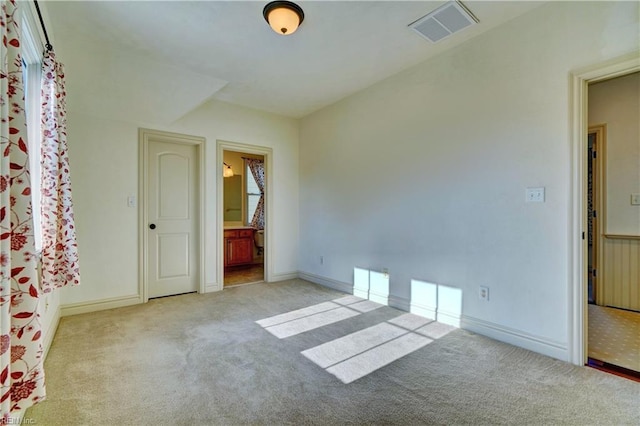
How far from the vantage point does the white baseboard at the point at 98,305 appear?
321cm

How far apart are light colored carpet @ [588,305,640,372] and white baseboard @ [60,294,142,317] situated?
4.56m

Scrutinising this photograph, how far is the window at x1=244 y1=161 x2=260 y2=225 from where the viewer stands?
6.51 metres

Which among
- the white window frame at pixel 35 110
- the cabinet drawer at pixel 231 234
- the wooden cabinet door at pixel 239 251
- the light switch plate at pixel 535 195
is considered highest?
the white window frame at pixel 35 110

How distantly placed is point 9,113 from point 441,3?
272 centimetres

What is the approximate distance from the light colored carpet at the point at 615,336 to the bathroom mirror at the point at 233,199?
228 inches

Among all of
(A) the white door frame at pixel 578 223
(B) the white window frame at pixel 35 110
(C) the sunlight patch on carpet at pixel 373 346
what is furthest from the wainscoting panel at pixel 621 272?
(B) the white window frame at pixel 35 110

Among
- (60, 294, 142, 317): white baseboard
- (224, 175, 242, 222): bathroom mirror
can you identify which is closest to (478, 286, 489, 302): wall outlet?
(60, 294, 142, 317): white baseboard

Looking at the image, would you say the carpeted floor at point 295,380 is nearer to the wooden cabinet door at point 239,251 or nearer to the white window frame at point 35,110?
the white window frame at point 35,110

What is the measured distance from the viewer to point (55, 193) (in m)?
2.01

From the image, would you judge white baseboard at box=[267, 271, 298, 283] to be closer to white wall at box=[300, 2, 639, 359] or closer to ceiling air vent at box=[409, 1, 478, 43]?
white wall at box=[300, 2, 639, 359]

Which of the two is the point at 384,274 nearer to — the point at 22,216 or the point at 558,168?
the point at 558,168

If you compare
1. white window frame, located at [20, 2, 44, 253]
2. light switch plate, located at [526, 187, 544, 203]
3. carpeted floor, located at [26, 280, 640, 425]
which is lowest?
carpeted floor, located at [26, 280, 640, 425]

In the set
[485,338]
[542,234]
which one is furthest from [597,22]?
[485,338]

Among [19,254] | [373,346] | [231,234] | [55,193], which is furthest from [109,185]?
[373,346]
